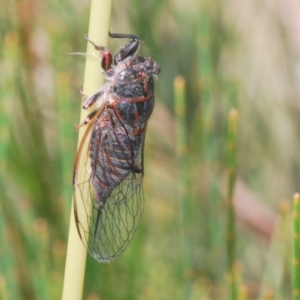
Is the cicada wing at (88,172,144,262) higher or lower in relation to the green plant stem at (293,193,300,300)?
lower

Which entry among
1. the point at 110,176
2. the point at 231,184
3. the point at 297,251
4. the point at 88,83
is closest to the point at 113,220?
the point at 110,176

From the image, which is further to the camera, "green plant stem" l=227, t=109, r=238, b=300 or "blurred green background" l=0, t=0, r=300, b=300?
"blurred green background" l=0, t=0, r=300, b=300

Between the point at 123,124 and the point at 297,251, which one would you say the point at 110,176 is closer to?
the point at 123,124

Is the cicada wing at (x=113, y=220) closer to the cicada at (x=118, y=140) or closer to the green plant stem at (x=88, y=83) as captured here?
the cicada at (x=118, y=140)

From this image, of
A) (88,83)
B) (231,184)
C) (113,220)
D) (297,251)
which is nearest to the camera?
(88,83)

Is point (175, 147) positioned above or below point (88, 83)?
below

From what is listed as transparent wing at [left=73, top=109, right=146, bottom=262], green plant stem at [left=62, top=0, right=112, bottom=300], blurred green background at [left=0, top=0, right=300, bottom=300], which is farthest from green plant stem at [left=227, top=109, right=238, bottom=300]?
green plant stem at [left=62, top=0, right=112, bottom=300]

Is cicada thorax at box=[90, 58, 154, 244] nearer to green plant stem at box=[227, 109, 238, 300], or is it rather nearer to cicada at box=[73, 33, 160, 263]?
cicada at box=[73, 33, 160, 263]
